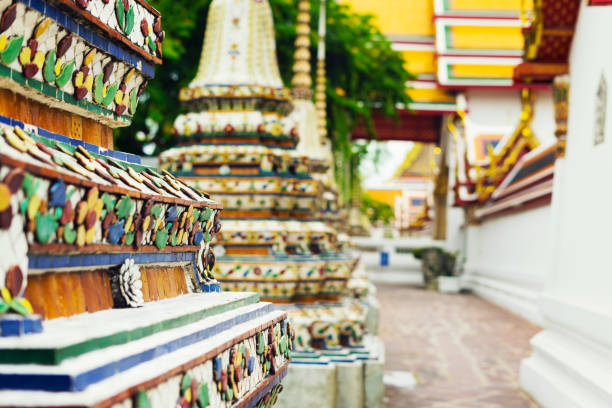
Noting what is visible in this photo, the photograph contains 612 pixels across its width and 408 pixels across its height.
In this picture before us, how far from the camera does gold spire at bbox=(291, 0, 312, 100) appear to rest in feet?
23.5

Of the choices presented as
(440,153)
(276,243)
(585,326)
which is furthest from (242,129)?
(440,153)

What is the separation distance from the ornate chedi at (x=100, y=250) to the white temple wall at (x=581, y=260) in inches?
112

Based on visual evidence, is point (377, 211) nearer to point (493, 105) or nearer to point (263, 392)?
point (493, 105)

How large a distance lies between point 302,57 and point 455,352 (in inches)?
131

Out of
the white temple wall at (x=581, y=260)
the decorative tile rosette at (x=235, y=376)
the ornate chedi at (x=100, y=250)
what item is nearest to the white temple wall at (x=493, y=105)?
→ the white temple wall at (x=581, y=260)

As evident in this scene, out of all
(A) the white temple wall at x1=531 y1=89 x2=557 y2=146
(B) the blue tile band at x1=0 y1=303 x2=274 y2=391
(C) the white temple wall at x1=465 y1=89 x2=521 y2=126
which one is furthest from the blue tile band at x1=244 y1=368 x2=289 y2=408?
(C) the white temple wall at x1=465 y1=89 x2=521 y2=126

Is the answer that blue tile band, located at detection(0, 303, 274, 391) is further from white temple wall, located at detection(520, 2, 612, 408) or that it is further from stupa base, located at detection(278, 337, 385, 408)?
white temple wall, located at detection(520, 2, 612, 408)

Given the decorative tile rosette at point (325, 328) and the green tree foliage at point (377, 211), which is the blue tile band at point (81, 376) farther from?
the green tree foliage at point (377, 211)

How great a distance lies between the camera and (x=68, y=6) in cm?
165

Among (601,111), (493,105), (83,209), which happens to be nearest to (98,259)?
(83,209)

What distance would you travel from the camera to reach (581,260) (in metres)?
5.52

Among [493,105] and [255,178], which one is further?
[493,105]

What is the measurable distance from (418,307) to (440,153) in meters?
12.2

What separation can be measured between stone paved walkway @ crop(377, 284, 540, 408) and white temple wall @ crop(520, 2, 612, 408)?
0.41 meters
